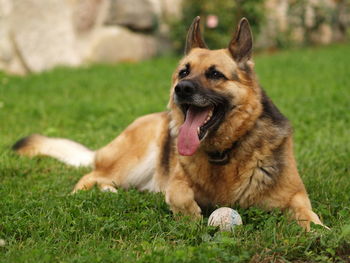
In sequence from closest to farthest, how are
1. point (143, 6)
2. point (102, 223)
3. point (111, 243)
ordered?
point (111, 243), point (102, 223), point (143, 6)

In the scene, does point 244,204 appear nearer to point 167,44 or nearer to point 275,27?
point 167,44

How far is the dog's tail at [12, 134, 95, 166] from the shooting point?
18.0ft

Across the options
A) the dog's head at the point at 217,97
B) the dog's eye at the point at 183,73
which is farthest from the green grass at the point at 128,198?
the dog's eye at the point at 183,73

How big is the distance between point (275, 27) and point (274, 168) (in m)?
13.8

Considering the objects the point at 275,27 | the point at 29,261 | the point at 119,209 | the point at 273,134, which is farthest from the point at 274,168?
the point at 275,27

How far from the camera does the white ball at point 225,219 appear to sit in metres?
3.41

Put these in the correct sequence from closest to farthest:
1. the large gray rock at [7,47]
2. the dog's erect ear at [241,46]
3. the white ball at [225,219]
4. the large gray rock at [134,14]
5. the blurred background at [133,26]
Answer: the white ball at [225,219] → the dog's erect ear at [241,46] → the large gray rock at [7,47] → the blurred background at [133,26] → the large gray rock at [134,14]

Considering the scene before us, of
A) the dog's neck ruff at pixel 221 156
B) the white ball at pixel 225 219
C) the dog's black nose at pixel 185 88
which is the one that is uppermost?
the dog's black nose at pixel 185 88

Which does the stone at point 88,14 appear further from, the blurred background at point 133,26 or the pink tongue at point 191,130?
the pink tongue at point 191,130

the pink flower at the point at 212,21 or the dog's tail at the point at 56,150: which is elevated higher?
the pink flower at the point at 212,21

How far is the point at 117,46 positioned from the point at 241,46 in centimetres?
978

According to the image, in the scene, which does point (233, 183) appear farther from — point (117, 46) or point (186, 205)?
point (117, 46)

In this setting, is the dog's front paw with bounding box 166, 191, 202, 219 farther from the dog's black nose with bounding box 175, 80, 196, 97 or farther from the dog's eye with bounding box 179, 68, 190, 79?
the dog's eye with bounding box 179, 68, 190, 79

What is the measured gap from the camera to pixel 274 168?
12.4ft
